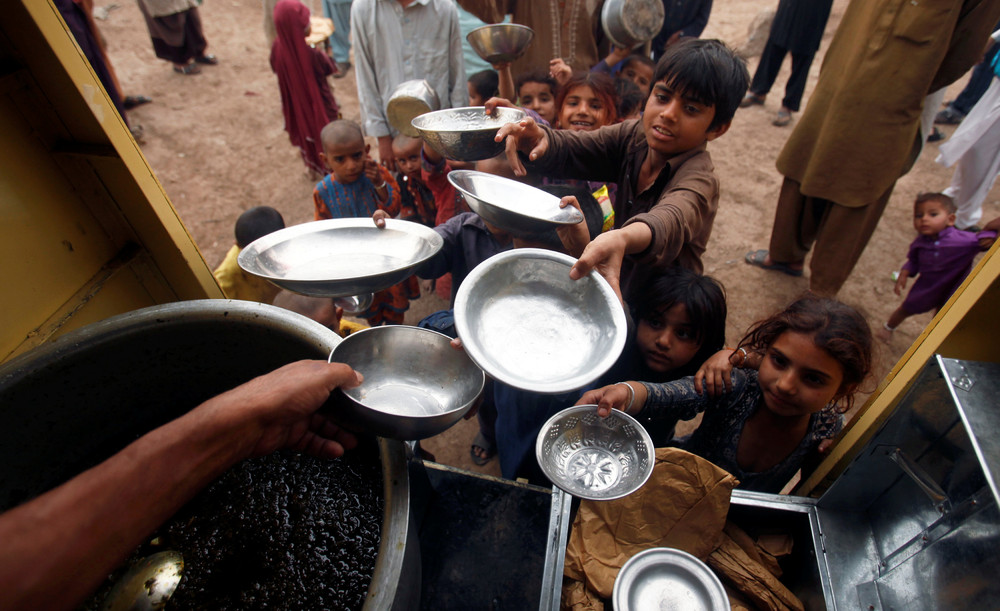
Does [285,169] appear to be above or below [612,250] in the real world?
below

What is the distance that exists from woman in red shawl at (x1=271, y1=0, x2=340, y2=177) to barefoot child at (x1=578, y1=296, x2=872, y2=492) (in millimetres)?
4415

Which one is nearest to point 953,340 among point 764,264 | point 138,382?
point 138,382

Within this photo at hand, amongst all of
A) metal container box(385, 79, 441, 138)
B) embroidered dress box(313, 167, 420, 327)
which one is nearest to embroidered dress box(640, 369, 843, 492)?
embroidered dress box(313, 167, 420, 327)

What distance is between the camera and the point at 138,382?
138cm

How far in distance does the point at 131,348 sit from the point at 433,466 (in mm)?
1006

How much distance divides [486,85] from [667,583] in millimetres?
3222

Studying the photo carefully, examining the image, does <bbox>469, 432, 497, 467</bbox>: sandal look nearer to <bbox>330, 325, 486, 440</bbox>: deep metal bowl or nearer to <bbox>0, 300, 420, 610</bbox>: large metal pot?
<bbox>330, 325, 486, 440</bbox>: deep metal bowl

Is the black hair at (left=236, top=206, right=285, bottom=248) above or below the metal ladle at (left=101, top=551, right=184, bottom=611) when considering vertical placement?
above

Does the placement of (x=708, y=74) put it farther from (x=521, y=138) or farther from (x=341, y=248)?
(x=341, y=248)

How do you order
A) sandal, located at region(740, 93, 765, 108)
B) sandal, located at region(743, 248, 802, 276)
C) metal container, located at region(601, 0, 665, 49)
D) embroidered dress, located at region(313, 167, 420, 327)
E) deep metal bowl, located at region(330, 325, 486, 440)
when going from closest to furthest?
deep metal bowl, located at region(330, 325, 486, 440)
embroidered dress, located at region(313, 167, 420, 327)
metal container, located at region(601, 0, 665, 49)
sandal, located at region(743, 248, 802, 276)
sandal, located at region(740, 93, 765, 108)

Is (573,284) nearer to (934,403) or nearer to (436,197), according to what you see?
(934,403)

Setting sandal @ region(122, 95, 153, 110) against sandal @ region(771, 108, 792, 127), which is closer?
sandal @ region(771, 108, 792, 127)

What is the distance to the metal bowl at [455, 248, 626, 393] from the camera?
124 cm

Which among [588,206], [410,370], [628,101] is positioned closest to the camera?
[410,370]
